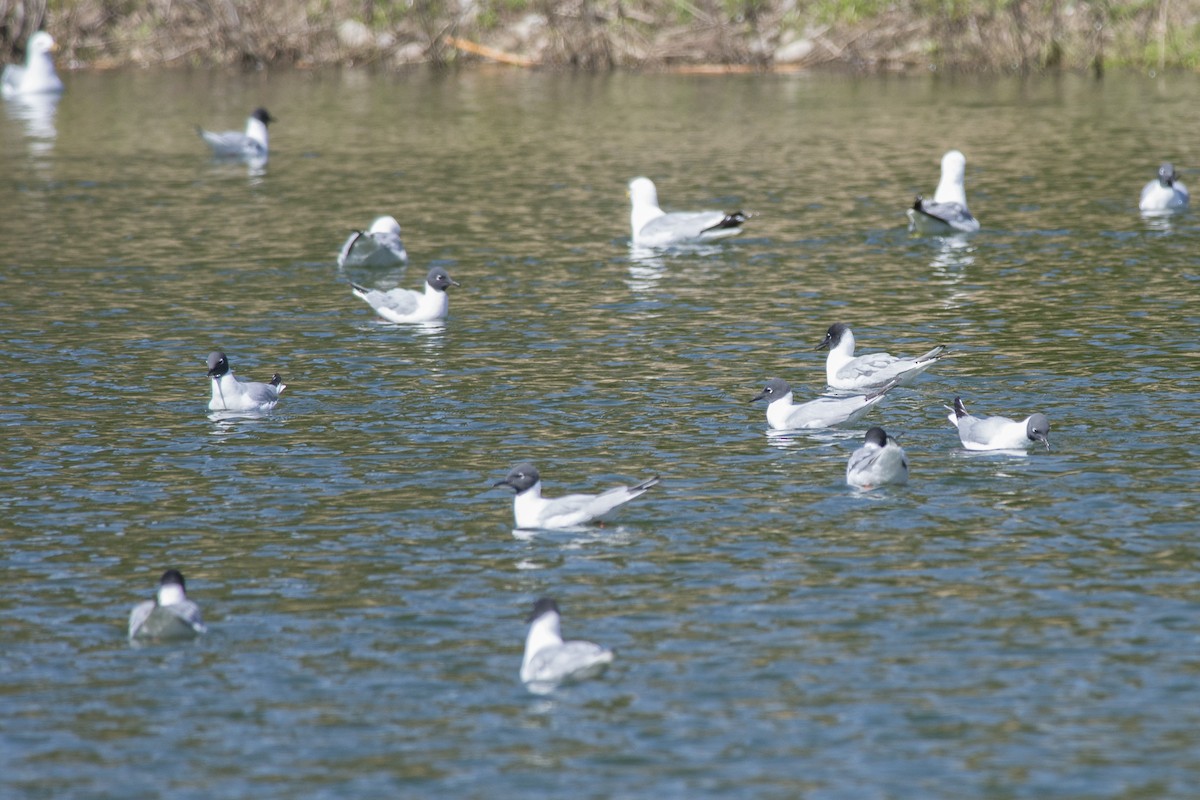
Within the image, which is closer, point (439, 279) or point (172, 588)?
point (172, 588)

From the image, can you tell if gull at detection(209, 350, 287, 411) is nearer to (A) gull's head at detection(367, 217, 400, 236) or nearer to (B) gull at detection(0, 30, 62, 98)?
(A) gull's head at detection(367, 217, 400, 236)

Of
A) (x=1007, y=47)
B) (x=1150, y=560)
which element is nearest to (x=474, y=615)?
A: (x=1150, y=560)

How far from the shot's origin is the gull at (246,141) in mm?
37375

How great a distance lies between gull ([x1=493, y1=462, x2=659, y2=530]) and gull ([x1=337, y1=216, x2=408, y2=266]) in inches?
463

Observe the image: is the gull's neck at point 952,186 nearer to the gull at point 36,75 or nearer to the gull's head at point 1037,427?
the gull's head at point 1037,427

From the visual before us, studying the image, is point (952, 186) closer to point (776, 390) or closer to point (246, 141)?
point (776, 390)

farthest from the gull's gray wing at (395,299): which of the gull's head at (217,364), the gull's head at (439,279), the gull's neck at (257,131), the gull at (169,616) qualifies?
the gull's neck at (257,131)

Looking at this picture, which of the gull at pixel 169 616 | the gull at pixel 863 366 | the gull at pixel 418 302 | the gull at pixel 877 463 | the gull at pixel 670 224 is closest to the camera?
the gull at pixel 169 616

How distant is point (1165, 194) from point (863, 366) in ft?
41.1

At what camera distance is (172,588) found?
40.0 ft

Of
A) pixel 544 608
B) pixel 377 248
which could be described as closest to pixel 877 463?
pixel 544 608

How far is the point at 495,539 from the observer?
46.6 feet

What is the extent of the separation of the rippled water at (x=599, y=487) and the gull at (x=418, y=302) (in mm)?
516

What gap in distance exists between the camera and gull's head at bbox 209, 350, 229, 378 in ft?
58.3
